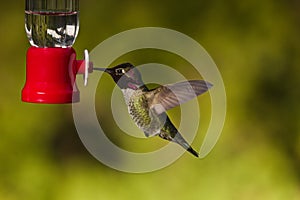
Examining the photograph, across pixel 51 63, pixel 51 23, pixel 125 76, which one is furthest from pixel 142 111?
pixel 51 63

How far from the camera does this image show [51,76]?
182 centimetres

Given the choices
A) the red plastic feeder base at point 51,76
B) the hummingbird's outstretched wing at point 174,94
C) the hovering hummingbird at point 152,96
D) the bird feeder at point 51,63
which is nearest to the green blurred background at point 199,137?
the hovering hummingbird at point 152,96

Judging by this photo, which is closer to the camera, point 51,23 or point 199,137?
point 51,23

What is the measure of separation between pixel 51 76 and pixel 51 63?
4 cm

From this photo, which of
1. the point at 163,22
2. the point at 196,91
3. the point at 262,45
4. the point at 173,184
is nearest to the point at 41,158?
the point at 173,184

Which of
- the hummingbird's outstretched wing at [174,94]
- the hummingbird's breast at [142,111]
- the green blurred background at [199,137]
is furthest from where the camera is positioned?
the green blurred background at [199,137]

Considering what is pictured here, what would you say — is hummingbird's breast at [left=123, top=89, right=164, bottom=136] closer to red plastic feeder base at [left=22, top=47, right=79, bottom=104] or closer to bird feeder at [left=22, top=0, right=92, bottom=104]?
bird feeder at [left=22, top=0, right=92, bottom=104]

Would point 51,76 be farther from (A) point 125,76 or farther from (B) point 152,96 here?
(B) point 152,96

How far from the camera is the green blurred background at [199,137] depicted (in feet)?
10.9

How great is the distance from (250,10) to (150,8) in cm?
48

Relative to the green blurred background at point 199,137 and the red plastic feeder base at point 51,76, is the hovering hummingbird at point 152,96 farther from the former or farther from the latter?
the green blurred background at point 199,137

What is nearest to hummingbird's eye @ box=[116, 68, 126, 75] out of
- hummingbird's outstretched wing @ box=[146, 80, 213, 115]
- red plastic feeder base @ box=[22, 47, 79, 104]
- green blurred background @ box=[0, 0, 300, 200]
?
hummingbird's outstretched wing @ box=[146, 80, 213, 115]

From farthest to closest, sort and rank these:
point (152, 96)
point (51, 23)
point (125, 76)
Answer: point (152, 96) < point (125, 76) < point (51, 23)

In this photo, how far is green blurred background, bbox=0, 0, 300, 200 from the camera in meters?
3.31
